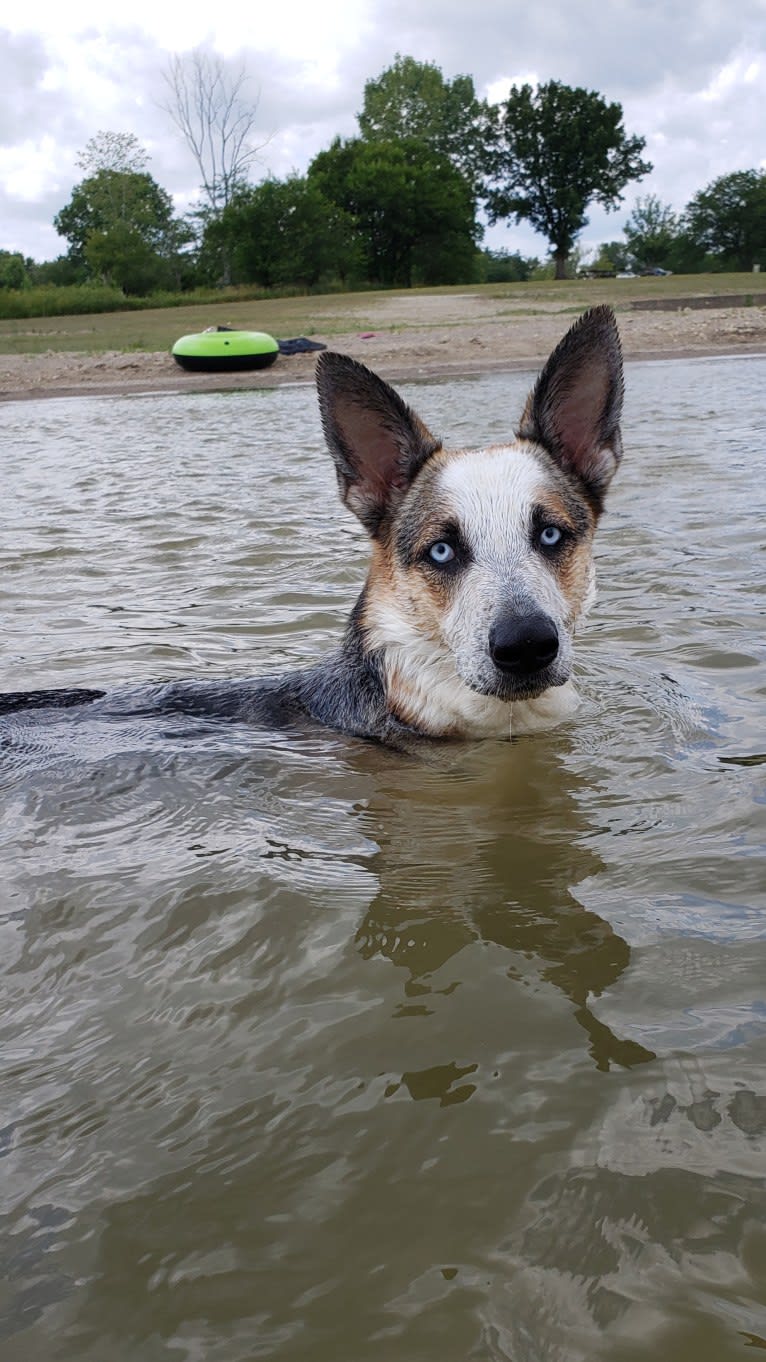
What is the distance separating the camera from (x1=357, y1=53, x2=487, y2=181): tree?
88.6 m

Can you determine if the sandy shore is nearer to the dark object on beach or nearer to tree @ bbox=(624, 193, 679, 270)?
the dark object on beach

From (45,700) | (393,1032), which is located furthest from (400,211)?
(393,1032)

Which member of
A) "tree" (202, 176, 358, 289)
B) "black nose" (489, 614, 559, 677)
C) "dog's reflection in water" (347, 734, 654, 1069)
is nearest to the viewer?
"dog's reflection in water" (347, 734, 654, 1069)

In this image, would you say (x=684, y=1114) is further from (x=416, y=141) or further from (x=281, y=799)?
(x=416, y=141)

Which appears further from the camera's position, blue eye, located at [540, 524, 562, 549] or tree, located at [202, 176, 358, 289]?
tree, located at [202, 176, 358, 289]

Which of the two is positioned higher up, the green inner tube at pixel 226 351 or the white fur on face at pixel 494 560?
the green inner tube at pixel 226 351

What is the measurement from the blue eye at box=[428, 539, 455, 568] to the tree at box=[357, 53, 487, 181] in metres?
92.1

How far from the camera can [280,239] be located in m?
63.5

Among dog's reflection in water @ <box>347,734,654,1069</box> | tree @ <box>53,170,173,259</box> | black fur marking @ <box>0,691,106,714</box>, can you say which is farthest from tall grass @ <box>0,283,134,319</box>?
dog's reflection in water @ <box>347,734,654,1069</box>

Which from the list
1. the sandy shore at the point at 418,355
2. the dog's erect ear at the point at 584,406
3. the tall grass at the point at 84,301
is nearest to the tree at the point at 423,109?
the tall grass at the point at 84,301

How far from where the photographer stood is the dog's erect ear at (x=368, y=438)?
4660 millimetres

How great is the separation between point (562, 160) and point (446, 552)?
86227 millimetres

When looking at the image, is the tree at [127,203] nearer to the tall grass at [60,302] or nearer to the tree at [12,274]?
the tree at [12,274]

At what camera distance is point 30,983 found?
3.01 m
